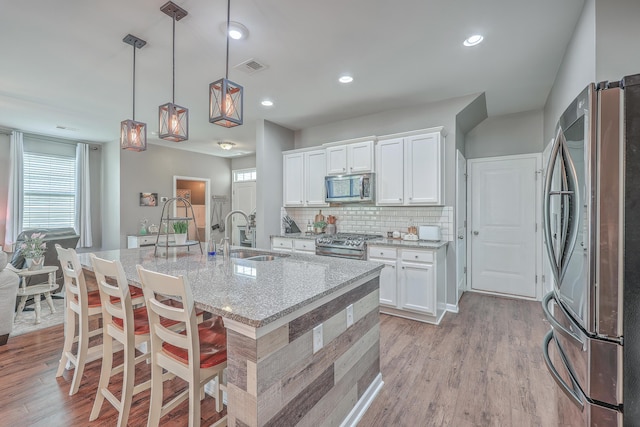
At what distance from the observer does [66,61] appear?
2.94m

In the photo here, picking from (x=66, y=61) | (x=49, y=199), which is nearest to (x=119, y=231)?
(x=49, y=199)

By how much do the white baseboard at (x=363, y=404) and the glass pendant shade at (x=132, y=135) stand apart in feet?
8.67

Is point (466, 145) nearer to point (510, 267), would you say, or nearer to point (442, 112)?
point (442, 112)

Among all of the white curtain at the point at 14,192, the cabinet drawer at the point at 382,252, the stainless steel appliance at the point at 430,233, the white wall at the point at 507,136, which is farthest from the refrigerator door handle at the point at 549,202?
the white curtain at the point at 14,192

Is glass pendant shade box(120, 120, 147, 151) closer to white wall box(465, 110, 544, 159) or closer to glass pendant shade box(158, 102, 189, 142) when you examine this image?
glass pendant shade box(158, 102, 189, 142)

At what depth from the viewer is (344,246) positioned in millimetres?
3906

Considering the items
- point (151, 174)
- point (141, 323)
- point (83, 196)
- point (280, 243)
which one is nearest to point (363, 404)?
point (141, 323)

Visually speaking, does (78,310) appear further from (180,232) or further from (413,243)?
(413,243)

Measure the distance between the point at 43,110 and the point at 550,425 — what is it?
6.54 meters

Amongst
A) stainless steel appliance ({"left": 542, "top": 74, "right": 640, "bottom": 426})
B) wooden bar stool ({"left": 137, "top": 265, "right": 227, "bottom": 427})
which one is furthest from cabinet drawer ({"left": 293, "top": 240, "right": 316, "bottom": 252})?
stainless steel appliance ({"left": 542, "top": 74, "right": 640, "bottom": 426})

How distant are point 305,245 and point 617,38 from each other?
360 cm

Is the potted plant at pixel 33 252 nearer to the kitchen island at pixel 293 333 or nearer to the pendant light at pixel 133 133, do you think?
the kitchen island at pixel 293 333

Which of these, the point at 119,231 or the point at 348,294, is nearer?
the point at 348,294

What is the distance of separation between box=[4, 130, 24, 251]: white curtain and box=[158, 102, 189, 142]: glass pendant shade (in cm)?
498
